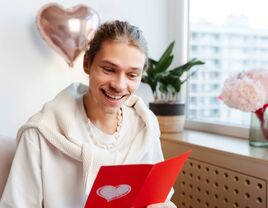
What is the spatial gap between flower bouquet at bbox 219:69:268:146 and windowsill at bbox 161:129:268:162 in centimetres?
6

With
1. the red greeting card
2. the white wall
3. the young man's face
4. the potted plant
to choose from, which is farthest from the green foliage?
the red greeting card

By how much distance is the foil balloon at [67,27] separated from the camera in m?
1.33

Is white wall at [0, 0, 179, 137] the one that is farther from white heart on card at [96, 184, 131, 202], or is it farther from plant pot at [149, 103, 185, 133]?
white heart on card at [96, 184, 131, 202]

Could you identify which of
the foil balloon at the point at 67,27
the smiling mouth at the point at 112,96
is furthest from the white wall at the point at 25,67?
the smiling mouth at the point at 112,96

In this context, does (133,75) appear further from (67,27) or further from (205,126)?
(205,126)

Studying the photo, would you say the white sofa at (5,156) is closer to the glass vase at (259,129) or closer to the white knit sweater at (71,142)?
the white knit sweater at (71,142)

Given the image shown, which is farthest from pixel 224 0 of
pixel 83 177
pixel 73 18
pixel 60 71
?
pixel 83 177

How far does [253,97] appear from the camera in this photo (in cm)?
114

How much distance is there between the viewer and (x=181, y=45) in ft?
5.82

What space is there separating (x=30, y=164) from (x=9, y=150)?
0.16 metres

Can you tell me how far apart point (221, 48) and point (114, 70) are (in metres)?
0.87

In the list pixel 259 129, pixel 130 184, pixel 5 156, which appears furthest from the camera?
pixel 259 129


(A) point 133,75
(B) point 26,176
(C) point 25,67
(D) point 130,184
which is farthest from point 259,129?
(C) point 25,67

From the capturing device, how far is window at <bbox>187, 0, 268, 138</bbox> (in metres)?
1.45
